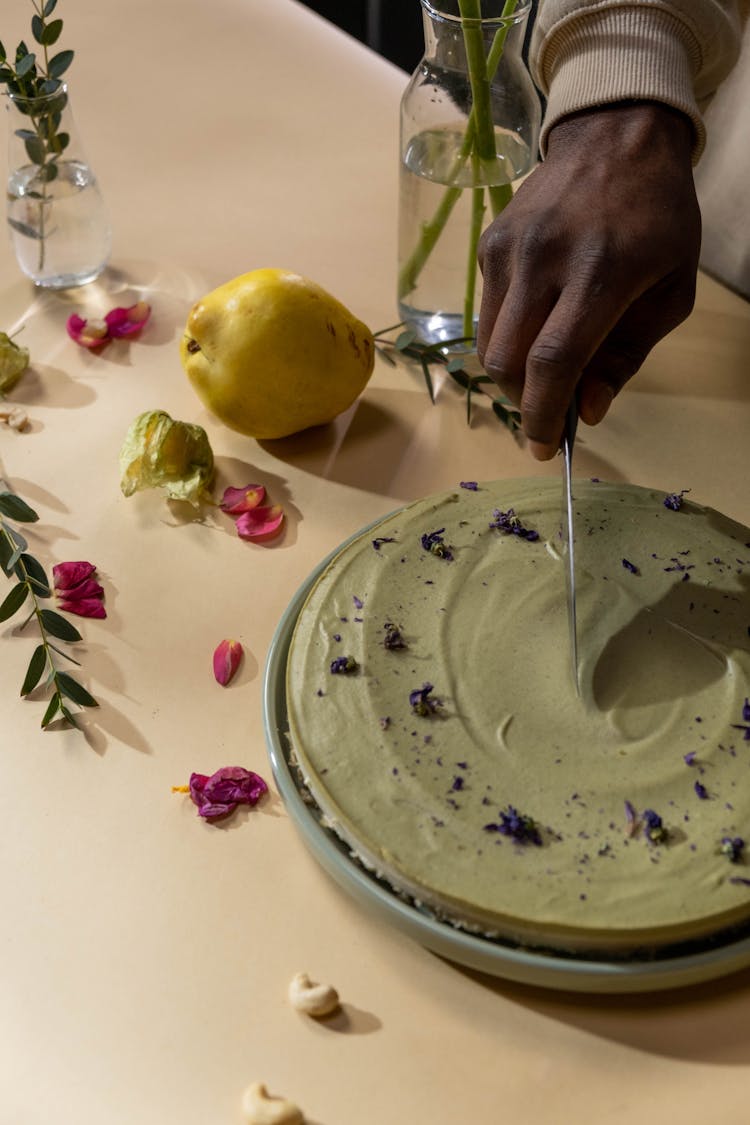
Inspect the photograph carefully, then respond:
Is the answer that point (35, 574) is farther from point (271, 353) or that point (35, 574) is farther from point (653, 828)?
point (653, 828)

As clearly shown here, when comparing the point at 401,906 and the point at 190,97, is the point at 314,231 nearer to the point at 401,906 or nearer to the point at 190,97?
the point at 190,97

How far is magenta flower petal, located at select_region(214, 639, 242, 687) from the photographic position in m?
0.82

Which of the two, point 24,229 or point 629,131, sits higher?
point 629,131

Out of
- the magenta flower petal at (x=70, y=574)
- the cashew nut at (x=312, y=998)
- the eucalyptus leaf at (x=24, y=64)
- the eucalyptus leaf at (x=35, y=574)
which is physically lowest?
the cashew nut at (x=312, y=998)

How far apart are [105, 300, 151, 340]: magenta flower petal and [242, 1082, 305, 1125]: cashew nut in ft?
2.65

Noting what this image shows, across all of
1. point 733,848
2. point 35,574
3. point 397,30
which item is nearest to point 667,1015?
point 733,848

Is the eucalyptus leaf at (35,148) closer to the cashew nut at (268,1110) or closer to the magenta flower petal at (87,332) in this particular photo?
the magenta flower petal at (87,332)

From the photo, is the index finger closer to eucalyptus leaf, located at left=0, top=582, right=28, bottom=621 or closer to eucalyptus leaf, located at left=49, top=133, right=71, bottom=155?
eucalyptus leaf, located at left=0, top=582, right=28, bottom=621

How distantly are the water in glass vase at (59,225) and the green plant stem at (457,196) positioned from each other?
360 mm

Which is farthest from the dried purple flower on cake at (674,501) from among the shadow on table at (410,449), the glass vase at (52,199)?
the glass vase at (52,199)

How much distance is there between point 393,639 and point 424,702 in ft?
0.20

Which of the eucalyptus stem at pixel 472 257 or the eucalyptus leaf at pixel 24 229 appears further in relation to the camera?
the eucalyptus leaf at pixel 24 229

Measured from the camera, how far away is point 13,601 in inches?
32.2

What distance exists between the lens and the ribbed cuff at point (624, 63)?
0.89 metres
